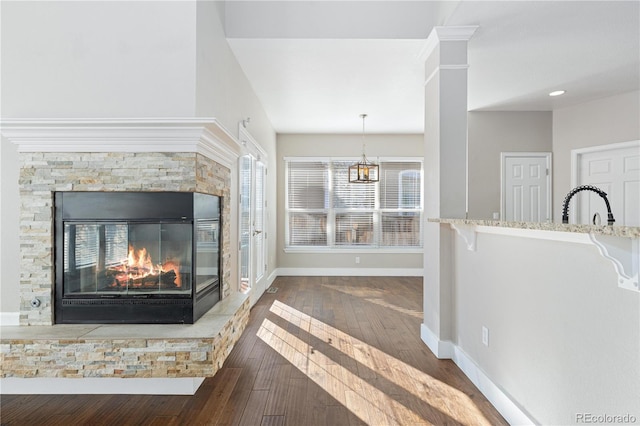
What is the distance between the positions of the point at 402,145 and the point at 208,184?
4.76m

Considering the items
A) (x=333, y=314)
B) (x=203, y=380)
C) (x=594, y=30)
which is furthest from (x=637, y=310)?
(x=333, y=314)

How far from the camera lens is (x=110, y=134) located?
252 centimetres

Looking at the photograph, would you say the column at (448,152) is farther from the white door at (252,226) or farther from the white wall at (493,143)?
the white wall at (493,143)

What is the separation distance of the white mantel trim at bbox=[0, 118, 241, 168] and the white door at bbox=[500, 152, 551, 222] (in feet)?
14.8

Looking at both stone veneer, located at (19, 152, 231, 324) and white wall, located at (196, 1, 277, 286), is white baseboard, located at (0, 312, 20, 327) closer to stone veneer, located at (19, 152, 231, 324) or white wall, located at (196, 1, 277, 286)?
stone veneer, located at (19, 152, 231, 324)

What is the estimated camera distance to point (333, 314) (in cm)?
420

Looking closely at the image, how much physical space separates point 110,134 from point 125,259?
889 mm

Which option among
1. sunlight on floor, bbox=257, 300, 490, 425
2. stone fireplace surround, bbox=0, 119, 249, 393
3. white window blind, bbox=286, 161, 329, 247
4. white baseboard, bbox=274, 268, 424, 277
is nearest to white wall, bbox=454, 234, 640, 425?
sunlight on floor, bbox=257, 300, 490, 425

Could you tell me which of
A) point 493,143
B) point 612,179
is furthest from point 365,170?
point 612,179

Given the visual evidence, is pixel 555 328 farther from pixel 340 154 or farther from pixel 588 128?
pixel 340 154

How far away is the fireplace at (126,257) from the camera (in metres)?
2.59

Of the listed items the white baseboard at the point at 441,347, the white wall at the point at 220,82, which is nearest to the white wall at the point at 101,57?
the white wall at the point at 220,82

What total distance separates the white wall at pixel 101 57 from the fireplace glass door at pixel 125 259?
0.82m

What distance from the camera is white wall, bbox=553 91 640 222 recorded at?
179 inches
